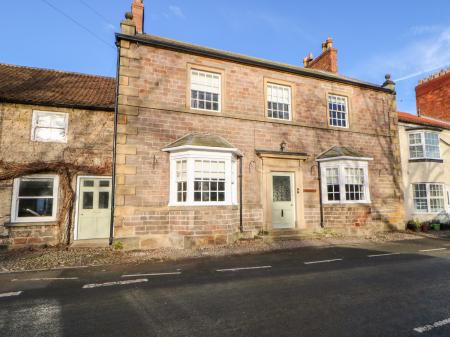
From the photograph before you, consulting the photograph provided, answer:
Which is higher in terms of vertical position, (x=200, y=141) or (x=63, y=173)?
(x=200, y=141)

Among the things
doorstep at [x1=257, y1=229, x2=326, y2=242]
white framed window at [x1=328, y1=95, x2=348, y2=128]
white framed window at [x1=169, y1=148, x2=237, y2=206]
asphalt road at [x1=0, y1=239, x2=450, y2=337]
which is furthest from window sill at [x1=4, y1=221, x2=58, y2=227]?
white framed window at [x1=328, y1=95, x2=348, y2=128]

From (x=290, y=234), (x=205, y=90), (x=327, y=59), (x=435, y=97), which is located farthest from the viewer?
(x=435, y=97)

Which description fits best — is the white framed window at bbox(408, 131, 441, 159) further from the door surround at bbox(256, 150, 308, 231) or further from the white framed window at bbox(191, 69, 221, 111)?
the white framed window at bbox(191, 69, 221, 111)

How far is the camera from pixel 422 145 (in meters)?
15.0

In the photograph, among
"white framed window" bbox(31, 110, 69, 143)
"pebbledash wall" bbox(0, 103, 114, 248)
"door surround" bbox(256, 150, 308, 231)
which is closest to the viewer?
"pebbledash wall" bbox(0, 103, 114, 248)

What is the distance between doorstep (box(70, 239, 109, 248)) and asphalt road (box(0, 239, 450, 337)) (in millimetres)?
3342

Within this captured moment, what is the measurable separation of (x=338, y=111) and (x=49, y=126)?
1248 cm

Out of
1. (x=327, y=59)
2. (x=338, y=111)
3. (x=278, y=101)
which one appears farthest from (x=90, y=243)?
(x=327, y=59)

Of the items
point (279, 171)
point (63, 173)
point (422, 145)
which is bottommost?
point (63, 173)

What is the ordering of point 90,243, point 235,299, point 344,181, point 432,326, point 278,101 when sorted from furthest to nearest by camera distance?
point 278,101
point 344,181
point 90,243
point 235,299
point 432,326

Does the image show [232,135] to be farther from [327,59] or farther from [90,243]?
[327,59]

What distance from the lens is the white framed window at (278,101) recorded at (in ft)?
38.9

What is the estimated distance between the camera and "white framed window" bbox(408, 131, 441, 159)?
49.3 feet

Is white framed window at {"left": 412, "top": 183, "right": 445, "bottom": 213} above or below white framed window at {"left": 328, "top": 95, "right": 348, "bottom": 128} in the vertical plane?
below
